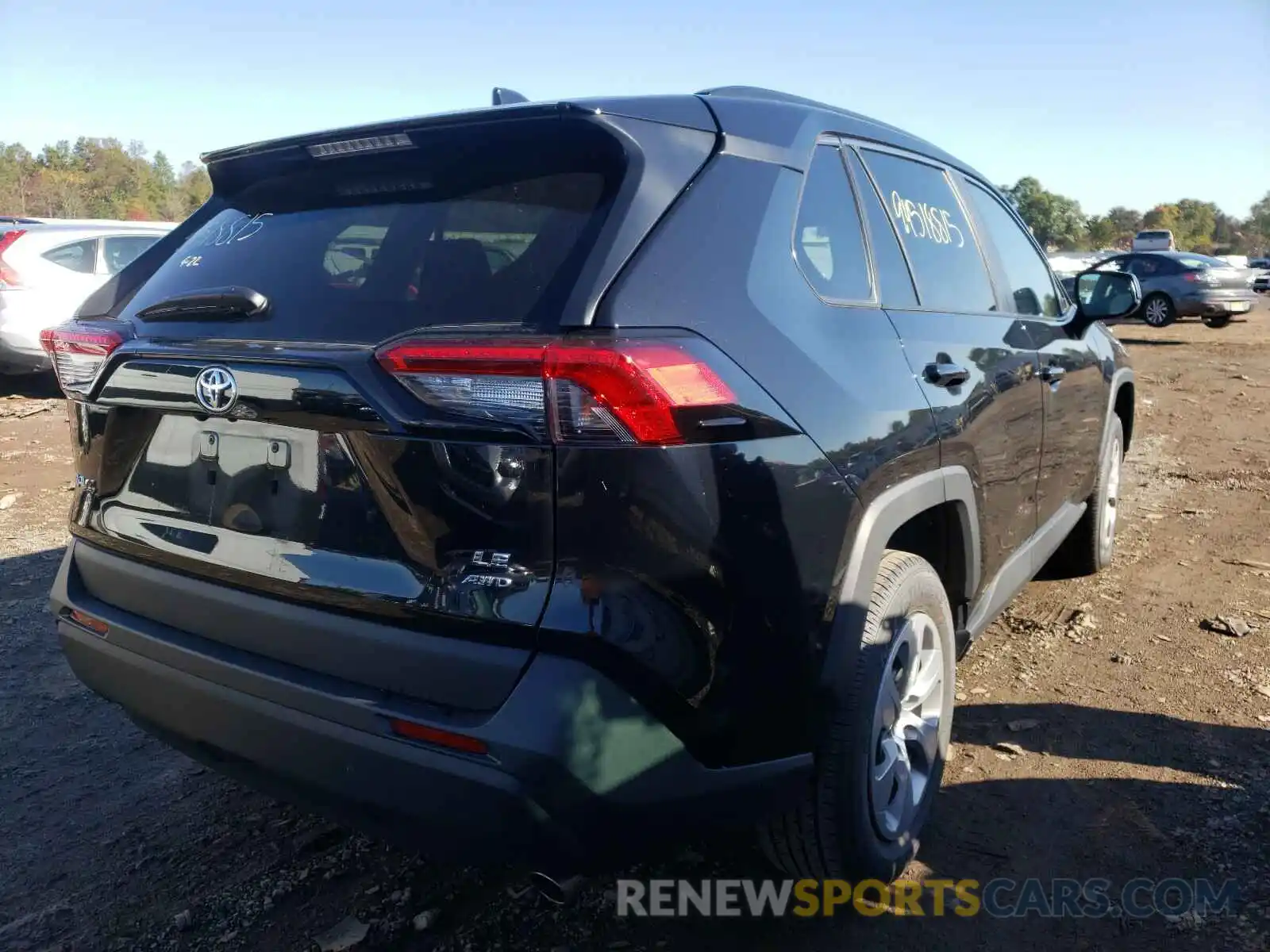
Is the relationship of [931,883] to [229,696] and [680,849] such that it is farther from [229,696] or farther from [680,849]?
[229,696]

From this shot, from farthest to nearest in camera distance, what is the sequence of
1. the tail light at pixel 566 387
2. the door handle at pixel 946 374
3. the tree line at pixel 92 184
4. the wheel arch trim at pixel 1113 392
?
the tree line at pixel 92 184 < the wheel arch trim at pixel 1113 392 < the door handle at pixel 946 374 < the tail light at pixel 566 387

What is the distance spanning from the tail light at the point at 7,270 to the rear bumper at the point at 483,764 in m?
8.85

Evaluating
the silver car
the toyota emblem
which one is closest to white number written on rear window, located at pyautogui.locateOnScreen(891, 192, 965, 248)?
the toyota emblem

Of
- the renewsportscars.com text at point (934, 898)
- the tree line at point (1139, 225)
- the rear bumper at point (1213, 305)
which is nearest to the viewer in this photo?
the renewsportscars.com text at point (934, 898)

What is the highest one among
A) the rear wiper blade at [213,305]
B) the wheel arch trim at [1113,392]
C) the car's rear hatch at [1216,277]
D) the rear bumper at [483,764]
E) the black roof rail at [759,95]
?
the black roof rail at [759,95]

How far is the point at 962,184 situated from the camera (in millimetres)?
3506

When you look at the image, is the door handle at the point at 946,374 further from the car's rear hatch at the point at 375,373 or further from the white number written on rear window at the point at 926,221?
the car's rear hatch at the point at 375,373

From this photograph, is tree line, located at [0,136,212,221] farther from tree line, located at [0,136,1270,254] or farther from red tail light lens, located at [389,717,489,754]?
red tail light lens, located at [389,717,489,754]

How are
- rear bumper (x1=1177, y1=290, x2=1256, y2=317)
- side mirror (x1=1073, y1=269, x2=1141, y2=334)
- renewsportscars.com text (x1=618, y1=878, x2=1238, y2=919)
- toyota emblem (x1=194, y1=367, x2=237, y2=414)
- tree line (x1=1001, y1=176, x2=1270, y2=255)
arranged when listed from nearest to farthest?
toyota emblem (x1=194, y1=367, x2=237, y2=414)
renewsportscars.com text (x1=618, y1=878, x2=1238, y2=919)
side mirror (x1=1073, y1=269, x2=1141, y2=334)
rear bumper (x1=1177, y1=290, x2=1256, y2=317)
tree line (x1=1001, y1=176, x2=1270, y2=255)

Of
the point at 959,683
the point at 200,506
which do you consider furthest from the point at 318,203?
the point at 959,683

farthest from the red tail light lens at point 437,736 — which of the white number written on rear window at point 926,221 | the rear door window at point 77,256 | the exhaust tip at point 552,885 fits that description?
the rear door window at point 77,256

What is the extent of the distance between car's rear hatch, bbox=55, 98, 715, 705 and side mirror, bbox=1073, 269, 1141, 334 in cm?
268

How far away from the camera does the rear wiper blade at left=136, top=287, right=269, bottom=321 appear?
2.07 metres

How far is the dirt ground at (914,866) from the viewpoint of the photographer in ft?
7.68
